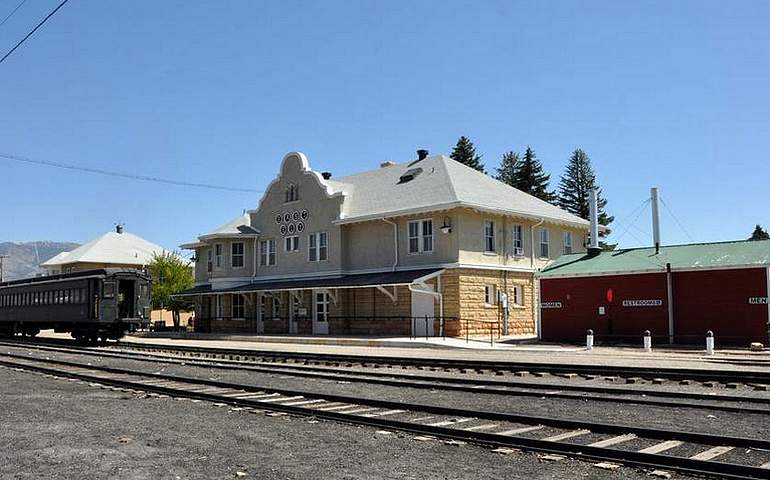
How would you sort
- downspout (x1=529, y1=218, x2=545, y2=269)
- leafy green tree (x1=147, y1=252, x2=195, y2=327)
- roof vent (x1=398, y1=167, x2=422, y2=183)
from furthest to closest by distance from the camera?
leafy green tree (x1=147, y1=252, x2=195, y2=327), roof vent (x1=398, y1=167, x2=422, y2=183), downspout (x1=529, y1=218, x2=545, y2=269)

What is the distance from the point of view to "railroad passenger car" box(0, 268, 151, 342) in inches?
1194

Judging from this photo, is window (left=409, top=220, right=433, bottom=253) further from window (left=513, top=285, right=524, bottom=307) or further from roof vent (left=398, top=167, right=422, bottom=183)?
window (left=513, top=285, right=524, bottom=307)

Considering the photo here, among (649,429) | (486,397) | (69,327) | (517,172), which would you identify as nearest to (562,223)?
(69,327)

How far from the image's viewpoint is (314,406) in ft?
39.3

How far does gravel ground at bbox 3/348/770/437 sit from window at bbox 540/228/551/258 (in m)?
23.2

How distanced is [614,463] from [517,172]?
79.6 metres

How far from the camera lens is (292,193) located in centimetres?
4097

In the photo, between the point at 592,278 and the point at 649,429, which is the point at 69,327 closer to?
the point at 592,278

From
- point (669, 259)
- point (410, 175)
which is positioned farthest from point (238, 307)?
point (669, 259)

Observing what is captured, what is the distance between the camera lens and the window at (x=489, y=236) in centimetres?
3453

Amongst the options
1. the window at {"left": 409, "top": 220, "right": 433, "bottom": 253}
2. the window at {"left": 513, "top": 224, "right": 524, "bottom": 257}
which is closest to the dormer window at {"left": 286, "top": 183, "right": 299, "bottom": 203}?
the window at {"left": 409, "top": 220, "right": 433, "bottom": 253}

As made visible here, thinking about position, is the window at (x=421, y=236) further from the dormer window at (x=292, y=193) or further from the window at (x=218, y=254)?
the window at (x=218, y=254)

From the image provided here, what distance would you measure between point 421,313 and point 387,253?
387 centimetres

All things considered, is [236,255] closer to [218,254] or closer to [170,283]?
[218,254]
